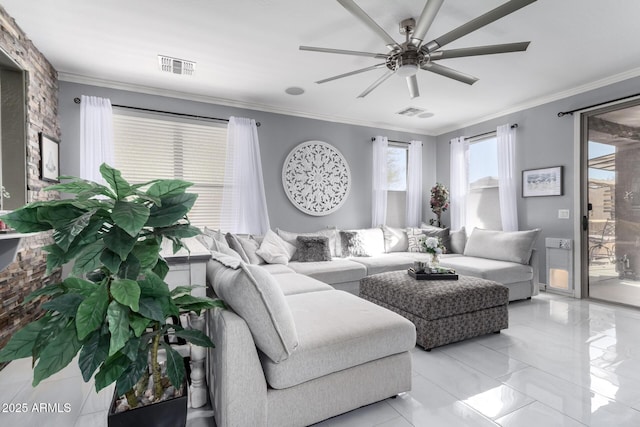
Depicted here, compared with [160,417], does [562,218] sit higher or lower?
higher

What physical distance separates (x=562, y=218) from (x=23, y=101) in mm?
5945

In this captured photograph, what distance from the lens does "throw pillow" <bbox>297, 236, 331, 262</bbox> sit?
4.16 meters

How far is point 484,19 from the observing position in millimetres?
1942

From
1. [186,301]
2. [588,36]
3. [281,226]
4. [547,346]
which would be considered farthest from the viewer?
[281,226]

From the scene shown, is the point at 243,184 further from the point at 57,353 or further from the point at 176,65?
the point at 57,353

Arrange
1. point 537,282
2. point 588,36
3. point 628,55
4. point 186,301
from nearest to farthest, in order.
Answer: point 186,301 → point 588,36 → point 628,55 → point 537,282

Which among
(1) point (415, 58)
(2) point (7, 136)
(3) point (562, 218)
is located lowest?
(3) point (562, 218)

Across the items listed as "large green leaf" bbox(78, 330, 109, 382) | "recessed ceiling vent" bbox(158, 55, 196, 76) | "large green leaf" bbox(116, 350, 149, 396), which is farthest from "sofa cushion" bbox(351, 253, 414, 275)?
"large green leaf" bbox(78, 330, 109, 382)

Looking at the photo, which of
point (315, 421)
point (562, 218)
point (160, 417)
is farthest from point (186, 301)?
point (562, 218)

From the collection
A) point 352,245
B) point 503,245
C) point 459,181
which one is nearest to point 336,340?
point 352,245

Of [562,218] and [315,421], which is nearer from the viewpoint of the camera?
[315,421]

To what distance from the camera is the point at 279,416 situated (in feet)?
5.03

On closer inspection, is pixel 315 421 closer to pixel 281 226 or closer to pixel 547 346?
pixel 547 346

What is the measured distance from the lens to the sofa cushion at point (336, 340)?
1.54m
